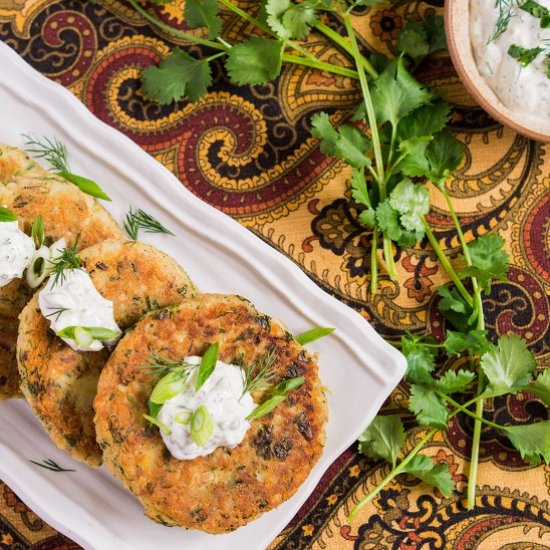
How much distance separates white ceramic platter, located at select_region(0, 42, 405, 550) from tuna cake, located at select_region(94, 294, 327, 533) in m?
0.33

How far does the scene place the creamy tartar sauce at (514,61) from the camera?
3514 mm

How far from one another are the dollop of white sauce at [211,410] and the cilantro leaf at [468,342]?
48.7 inches

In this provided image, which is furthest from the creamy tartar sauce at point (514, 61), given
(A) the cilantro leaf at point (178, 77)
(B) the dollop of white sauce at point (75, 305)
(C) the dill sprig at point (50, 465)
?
(C) the dill sprig at point (50, 465)

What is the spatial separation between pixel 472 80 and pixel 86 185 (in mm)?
2000

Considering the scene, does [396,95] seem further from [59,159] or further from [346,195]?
[59,159]

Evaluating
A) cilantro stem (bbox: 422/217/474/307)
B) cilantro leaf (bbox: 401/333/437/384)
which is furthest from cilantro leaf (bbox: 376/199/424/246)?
cilantro leaf (bbox: 401/333/437/384)

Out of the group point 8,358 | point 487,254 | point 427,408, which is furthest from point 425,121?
point 8,358

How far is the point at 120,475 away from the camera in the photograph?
302 cm

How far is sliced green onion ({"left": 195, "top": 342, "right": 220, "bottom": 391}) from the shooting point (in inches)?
114

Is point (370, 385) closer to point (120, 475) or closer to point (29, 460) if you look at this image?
point (120, 475)

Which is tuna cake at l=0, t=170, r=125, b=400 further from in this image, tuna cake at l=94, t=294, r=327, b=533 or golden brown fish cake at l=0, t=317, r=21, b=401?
tuna cake at l=94, t=294, r=327, b=533

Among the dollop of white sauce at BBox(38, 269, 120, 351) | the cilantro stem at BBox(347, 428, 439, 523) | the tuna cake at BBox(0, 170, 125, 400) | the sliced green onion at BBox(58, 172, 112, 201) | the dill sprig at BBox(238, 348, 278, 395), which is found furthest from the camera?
the cilantro stem at BBox(347, 428, 439, 523)

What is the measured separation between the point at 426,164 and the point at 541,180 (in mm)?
741

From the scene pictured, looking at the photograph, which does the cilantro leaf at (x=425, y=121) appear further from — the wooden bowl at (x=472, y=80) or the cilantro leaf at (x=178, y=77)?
the cilantro leaf at (x=178, y=77)
